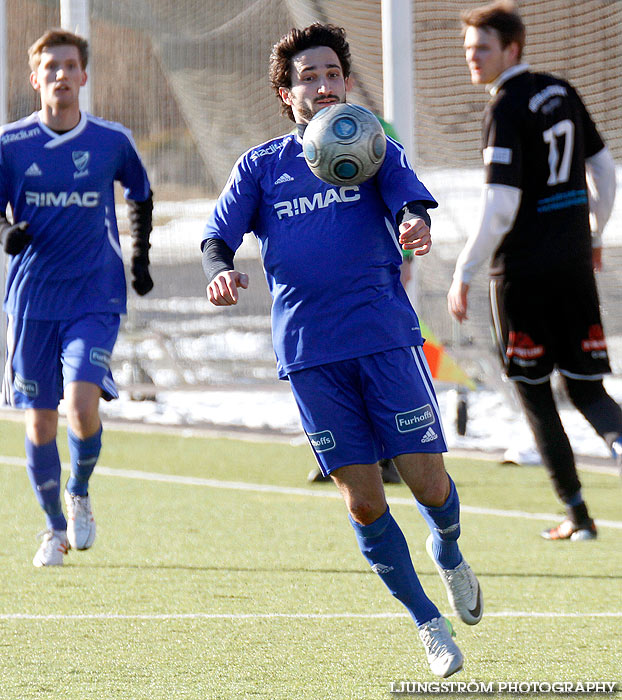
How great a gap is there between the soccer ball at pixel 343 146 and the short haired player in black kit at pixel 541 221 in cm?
182

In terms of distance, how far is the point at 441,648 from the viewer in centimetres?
354

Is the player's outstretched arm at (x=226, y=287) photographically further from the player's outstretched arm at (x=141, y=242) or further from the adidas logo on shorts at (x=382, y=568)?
the player's outstretched arm at (x=141, y=242)

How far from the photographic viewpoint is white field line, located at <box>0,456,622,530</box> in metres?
6.81

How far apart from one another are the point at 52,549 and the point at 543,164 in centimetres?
261

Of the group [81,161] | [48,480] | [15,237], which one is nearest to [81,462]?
[48,480]


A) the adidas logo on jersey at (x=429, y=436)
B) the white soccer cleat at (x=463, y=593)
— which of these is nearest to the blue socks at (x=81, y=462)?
the white soccer cleat at (x=463, y=593)

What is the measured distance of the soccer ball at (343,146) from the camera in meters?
3.56

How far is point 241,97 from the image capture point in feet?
38.5

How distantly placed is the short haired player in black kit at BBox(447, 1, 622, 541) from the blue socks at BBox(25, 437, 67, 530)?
1.99 meters

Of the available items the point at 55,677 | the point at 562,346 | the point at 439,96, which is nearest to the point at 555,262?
the point at 562,346

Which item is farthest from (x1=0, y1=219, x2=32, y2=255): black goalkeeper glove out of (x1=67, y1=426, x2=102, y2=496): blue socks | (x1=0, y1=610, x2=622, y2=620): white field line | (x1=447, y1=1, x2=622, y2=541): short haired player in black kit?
(x1=447, y1=1, x2=622, y2=541): short haired player in black kit

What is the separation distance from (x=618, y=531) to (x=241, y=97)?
663cm

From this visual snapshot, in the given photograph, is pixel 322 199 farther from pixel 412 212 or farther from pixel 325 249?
pixel 412 212

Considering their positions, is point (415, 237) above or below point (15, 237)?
above
